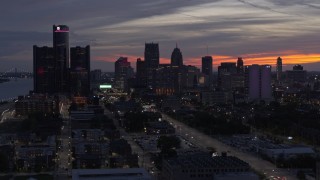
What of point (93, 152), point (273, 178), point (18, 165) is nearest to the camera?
point (273, 178)

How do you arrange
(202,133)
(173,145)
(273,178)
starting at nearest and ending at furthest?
1. (273,178)
2. (173,145)
3. (202,133)

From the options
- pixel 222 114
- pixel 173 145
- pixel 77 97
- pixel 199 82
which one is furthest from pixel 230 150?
pixel 199 82

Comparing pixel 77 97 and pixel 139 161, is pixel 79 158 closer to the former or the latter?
pixel 139 161

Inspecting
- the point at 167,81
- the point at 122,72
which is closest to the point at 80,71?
the point at 167,81

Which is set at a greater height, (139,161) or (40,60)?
(40,60)

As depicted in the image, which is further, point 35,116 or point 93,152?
point 35,116

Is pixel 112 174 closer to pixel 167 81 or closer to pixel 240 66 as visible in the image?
pixel 167 81

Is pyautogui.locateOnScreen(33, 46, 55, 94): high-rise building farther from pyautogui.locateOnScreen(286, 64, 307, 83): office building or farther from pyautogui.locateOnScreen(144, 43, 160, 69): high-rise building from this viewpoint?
pyautogui.locateOnScreen(286, 64, 307, 83): office building
